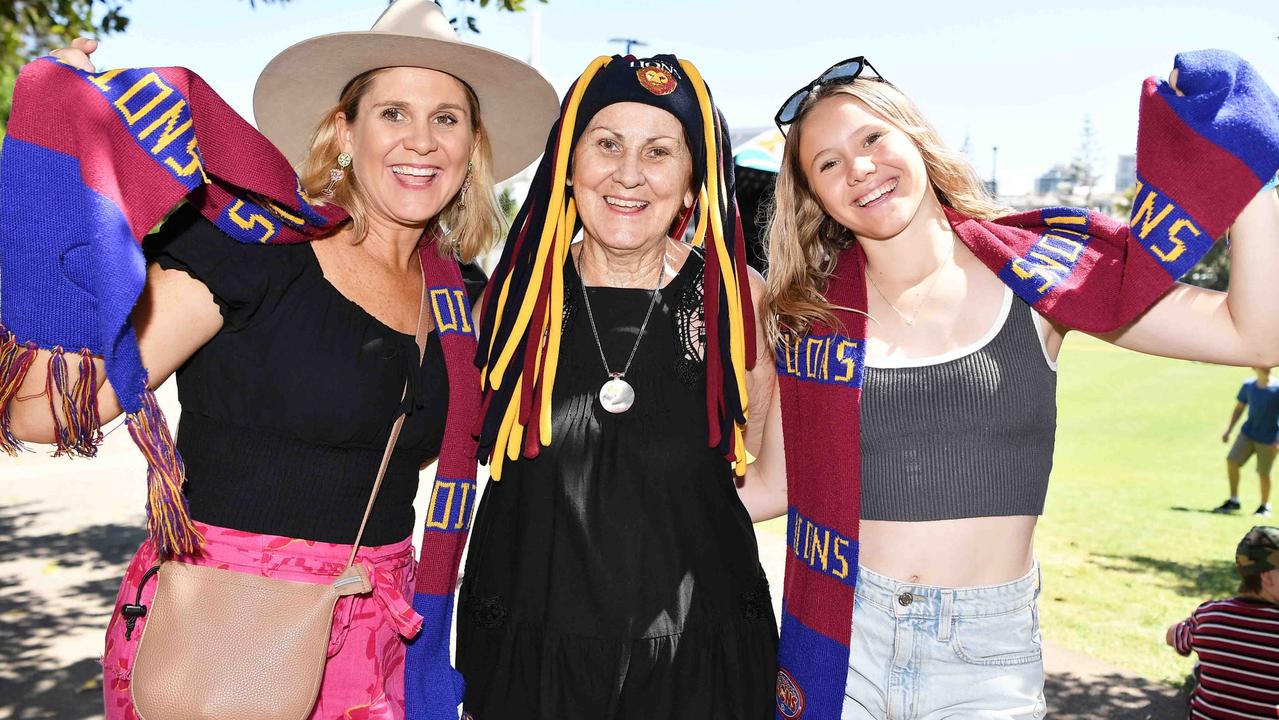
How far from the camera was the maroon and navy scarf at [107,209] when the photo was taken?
71.0 inches

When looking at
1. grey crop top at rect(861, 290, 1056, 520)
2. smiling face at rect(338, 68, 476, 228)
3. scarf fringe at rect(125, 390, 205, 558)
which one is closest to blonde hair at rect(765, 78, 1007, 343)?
grey crop top at rect(861, 290, 1056, 520)

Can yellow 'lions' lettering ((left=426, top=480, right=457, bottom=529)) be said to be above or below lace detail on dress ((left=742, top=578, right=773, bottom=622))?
above

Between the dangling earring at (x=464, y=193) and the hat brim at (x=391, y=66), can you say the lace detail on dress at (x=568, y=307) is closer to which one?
the dangling earring at (x=464, y=193)

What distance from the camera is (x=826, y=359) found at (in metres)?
2.53

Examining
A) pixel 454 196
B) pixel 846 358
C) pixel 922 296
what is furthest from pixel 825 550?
pixel 454 196

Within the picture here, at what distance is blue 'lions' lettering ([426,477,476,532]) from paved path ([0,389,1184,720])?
2764mm

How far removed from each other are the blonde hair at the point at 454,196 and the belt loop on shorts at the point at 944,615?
170 cm

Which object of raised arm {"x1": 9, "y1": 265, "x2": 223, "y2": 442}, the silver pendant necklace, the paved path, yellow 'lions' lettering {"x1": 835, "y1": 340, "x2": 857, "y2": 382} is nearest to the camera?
raised arm {"x1": 9, "y1": 265, "x2": 223, "y2": 442}

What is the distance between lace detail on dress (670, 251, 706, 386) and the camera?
8.73 feet

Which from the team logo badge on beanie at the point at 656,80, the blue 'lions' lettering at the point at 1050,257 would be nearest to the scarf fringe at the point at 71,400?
the team logo badge on beanie at the point at 656,80

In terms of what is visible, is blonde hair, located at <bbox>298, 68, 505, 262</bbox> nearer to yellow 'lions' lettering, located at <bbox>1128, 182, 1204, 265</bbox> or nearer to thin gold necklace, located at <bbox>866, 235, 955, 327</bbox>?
thin gold necklace, located at <bbox>866, 235, 955, 327</bbox>

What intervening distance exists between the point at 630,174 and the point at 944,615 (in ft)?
4.51

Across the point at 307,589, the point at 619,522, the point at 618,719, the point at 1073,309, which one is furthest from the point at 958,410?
the point at 307,589

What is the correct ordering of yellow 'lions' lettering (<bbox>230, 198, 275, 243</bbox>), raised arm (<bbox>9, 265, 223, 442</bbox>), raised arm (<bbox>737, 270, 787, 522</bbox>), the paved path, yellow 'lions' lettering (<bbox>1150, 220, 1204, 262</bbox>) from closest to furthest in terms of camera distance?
raised arm (<bbox>9, 265, 223, 442</bbox>) → yellow 'lions' lettering (<bbox>1150, 220, 1204, 262</bbox>) → yellow 'lions' lettering (<bbox>230, 198, 275, 243</bbox>) → raised arm (<bbox>737, 270, 787, 522</bbox>) → the paved path
